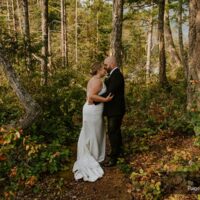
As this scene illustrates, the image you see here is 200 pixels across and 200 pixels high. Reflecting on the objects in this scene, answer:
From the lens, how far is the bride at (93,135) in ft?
22.9

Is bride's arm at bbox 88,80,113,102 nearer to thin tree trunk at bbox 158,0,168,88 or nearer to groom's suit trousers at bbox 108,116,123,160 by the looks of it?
groom's suit trousers at bbox 108,116,123,160

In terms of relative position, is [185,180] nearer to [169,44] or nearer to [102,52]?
[169,44]

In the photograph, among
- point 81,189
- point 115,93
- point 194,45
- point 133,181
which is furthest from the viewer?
point 194,45

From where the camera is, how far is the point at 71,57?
33.8 m

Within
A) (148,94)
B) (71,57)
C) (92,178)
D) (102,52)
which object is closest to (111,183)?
(92,178)

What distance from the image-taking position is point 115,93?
23.0 ft

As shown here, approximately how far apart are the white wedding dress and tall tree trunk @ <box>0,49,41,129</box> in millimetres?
1244

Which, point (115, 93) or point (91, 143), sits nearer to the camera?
point (115, 93)

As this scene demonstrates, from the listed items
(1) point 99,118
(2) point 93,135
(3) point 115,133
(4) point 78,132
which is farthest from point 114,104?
(4) point 78,132

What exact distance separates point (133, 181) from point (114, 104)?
1.66 metres

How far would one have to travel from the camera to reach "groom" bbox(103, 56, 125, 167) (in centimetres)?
697

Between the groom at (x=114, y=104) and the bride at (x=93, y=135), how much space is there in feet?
0.42

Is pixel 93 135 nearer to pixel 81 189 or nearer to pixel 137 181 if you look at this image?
pixel 81 189

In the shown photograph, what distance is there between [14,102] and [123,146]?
439 centimetres
